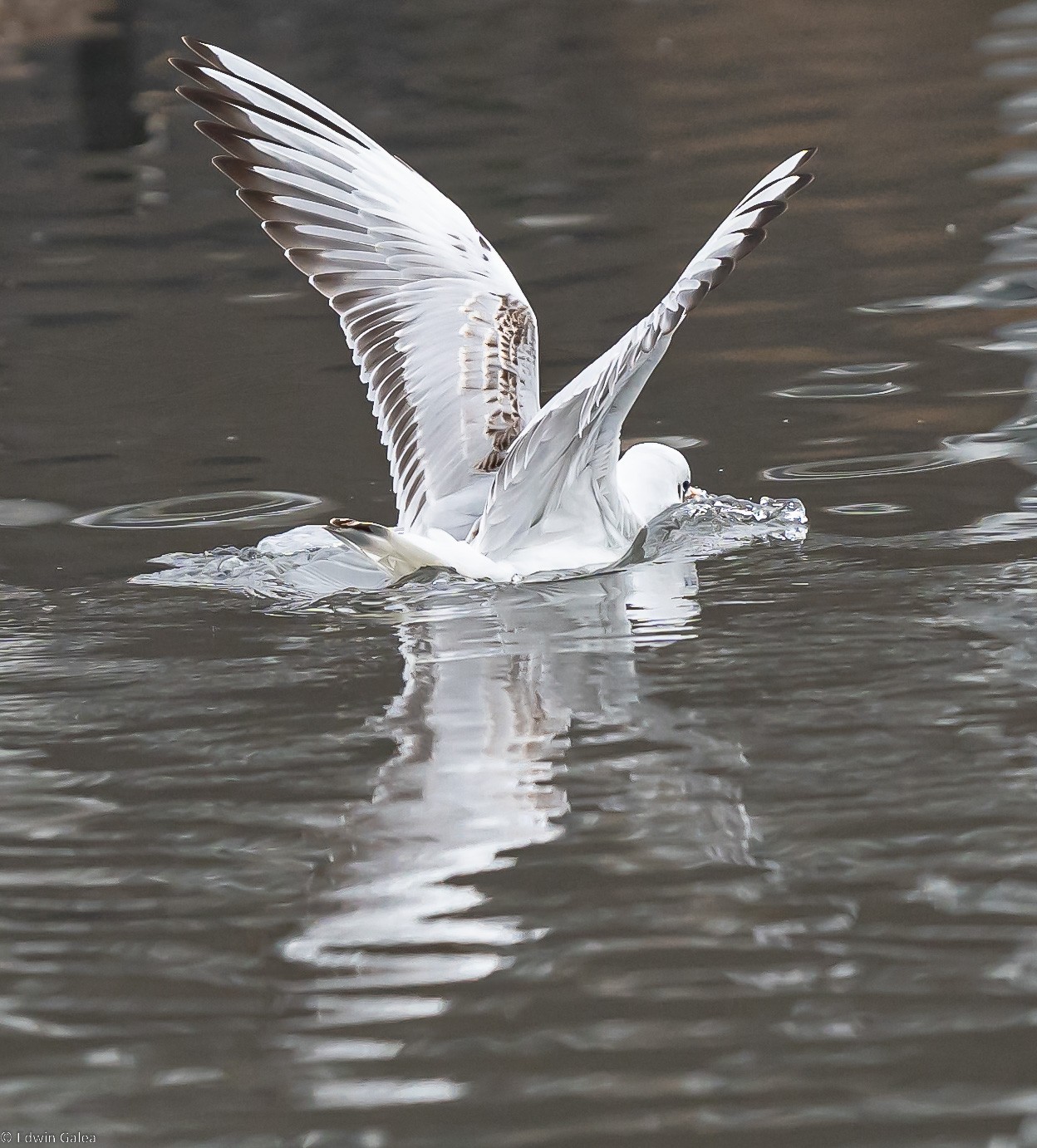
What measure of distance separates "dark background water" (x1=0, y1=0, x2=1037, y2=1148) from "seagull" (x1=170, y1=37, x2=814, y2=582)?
1.14 ft

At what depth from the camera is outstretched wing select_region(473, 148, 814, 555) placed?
5.99 m

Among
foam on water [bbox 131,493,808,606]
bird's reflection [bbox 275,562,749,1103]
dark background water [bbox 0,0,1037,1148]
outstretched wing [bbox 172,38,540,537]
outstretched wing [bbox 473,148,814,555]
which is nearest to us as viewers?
dark background water [bbox 0,0,1037,1148]

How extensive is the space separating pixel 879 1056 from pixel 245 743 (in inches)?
91.6

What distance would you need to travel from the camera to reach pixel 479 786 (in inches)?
197

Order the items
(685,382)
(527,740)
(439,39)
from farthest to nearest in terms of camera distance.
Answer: (439,39), (685,382), (527,740)

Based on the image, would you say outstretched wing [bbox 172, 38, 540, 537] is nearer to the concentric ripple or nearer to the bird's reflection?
the concentric ripple

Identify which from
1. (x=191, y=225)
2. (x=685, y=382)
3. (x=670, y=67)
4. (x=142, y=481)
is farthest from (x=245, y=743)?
(x=670, y=67)

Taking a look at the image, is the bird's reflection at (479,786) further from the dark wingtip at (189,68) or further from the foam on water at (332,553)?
the dark wingtip at (189,68)

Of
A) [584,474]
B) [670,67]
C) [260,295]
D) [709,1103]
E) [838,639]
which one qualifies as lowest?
[709,1103]

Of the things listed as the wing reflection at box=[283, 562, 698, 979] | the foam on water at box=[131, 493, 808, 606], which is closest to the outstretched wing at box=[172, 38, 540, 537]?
the foam on water at box=[131, 493, 808, 606]

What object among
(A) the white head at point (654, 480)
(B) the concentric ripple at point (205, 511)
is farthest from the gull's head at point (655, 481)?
(B) the concentric ripple at point (205, 511)

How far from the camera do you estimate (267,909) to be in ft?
14.2

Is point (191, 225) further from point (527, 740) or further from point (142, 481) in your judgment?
point (527, 740)

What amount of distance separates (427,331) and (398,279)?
1.00 ft
